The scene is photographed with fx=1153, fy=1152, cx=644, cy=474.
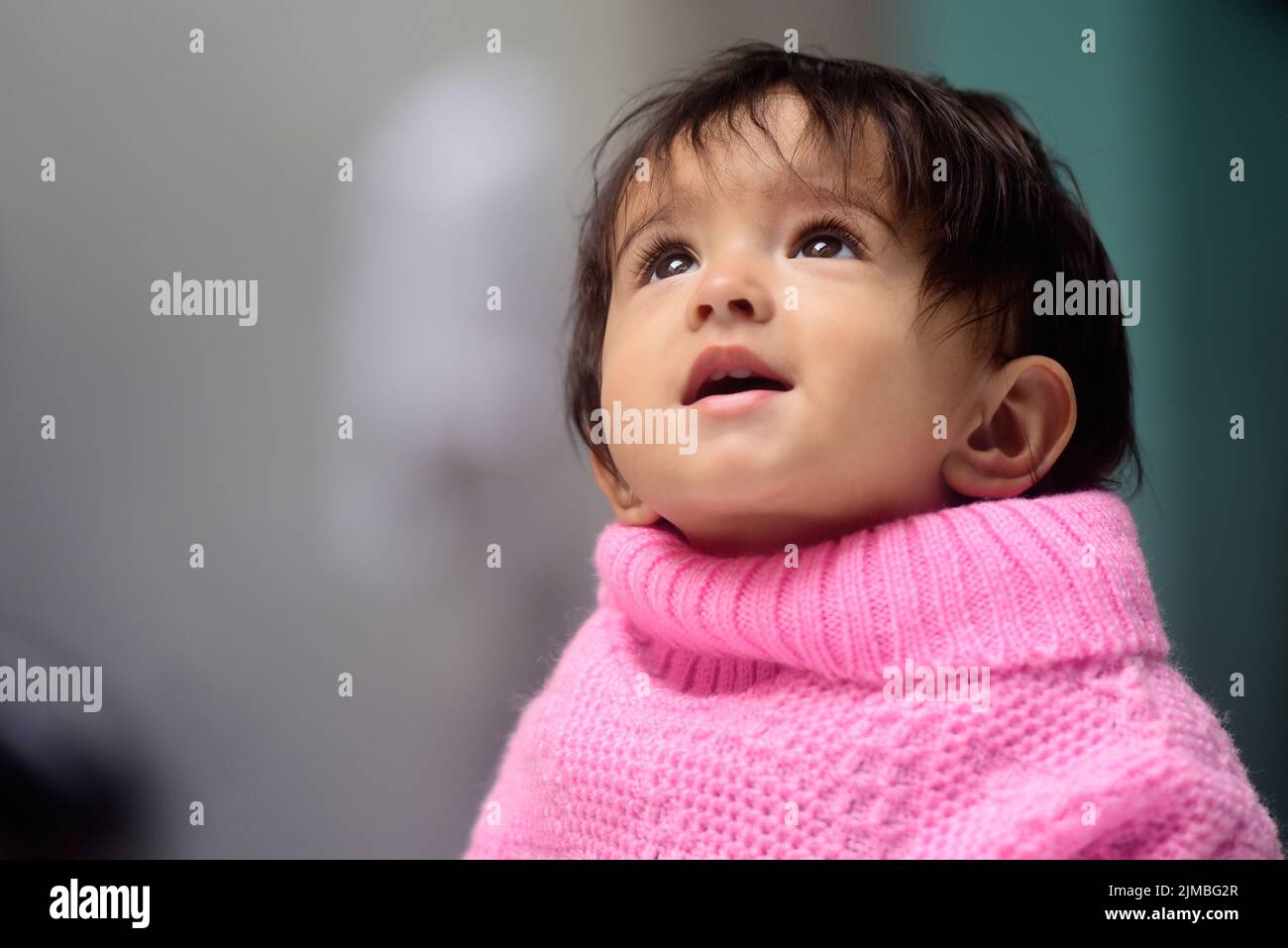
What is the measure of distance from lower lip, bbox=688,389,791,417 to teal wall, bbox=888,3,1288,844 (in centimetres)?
47

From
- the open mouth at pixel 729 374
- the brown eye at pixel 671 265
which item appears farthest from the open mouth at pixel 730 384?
the brown eye at pixel 671 265

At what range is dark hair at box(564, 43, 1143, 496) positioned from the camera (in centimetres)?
80

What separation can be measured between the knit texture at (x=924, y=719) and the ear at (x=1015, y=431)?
0.04 m

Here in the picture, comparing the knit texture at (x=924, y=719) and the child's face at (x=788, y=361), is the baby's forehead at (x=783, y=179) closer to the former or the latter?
the child's face at (x=788, y=361)

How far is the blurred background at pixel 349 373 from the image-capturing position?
3.45 feet

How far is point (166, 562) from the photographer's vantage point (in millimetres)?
1079

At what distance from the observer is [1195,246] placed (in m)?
1.03

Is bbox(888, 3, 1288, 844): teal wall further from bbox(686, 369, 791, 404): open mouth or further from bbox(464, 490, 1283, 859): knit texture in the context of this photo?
bbox(686, 369, 791, 404): open mouth

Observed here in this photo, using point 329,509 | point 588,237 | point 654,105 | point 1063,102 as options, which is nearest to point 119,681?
point 329,509

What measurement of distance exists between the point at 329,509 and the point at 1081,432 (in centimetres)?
68

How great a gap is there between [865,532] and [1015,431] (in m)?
0.14

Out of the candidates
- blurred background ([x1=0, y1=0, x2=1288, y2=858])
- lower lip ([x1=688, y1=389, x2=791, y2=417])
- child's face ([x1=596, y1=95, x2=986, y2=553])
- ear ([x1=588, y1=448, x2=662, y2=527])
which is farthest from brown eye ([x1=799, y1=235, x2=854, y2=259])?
blurred background ([x1=0, y1=0, x2=1288, y2=858])

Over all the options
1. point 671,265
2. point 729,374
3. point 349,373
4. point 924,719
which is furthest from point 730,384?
point 349,373

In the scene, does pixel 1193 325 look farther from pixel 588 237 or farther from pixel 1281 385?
pixel 588 237
